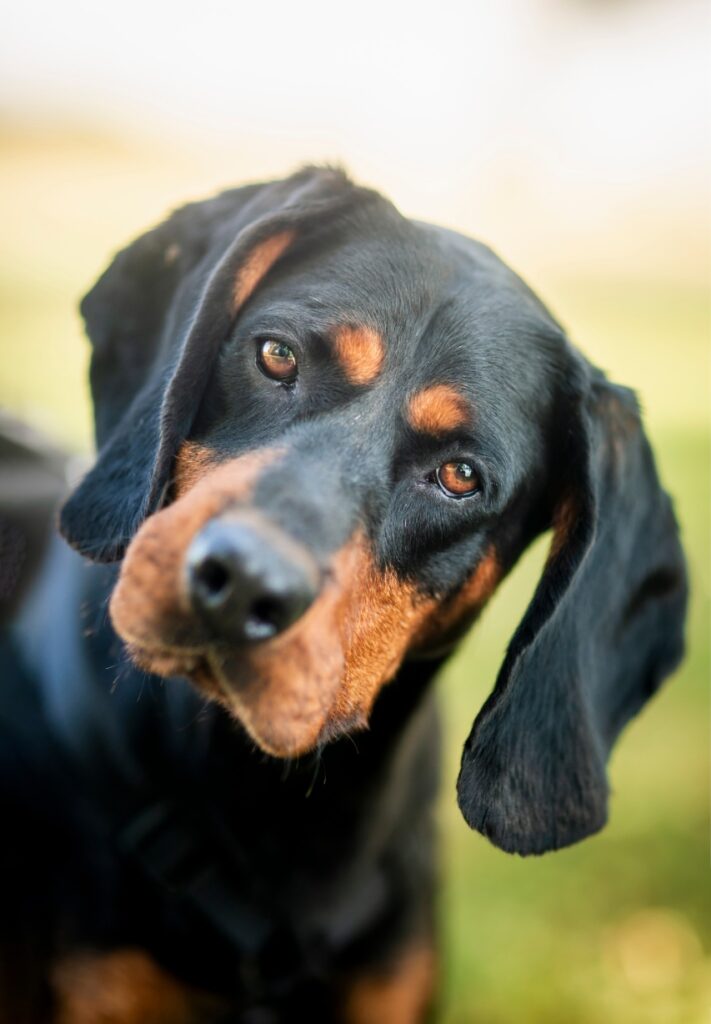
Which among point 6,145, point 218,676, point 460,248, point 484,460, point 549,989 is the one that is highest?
point 460,248

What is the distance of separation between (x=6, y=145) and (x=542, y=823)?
7436 mm

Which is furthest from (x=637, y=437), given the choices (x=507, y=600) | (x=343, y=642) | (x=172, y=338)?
(x=507, y=600)

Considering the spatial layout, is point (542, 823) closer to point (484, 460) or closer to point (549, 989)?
point (484, 460)

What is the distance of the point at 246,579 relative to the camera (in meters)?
1.75

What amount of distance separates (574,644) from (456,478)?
0.51 m

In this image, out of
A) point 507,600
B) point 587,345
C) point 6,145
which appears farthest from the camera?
point 6,145

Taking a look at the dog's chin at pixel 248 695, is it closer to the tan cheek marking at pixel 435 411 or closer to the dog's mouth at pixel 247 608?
the dog's mouth at pixel 247 608

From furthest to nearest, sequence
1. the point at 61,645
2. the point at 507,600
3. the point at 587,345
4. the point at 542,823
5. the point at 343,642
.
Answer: the point at 587,345 → the point at 507,600 → the point at 61,645 → the point at 542,823 → the point at 343,642

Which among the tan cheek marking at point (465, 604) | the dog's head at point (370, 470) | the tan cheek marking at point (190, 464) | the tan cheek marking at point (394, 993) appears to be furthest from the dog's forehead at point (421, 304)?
the tan cheek marking at point (394, 993)

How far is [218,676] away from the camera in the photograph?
198 centimetres

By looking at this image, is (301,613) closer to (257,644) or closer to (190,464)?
(257,644)

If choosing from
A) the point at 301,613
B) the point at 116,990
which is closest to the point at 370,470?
the point at 301,613

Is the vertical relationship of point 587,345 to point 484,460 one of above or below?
below

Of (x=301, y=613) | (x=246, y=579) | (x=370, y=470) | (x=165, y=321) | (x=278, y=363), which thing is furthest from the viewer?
(x=165, y=321)
